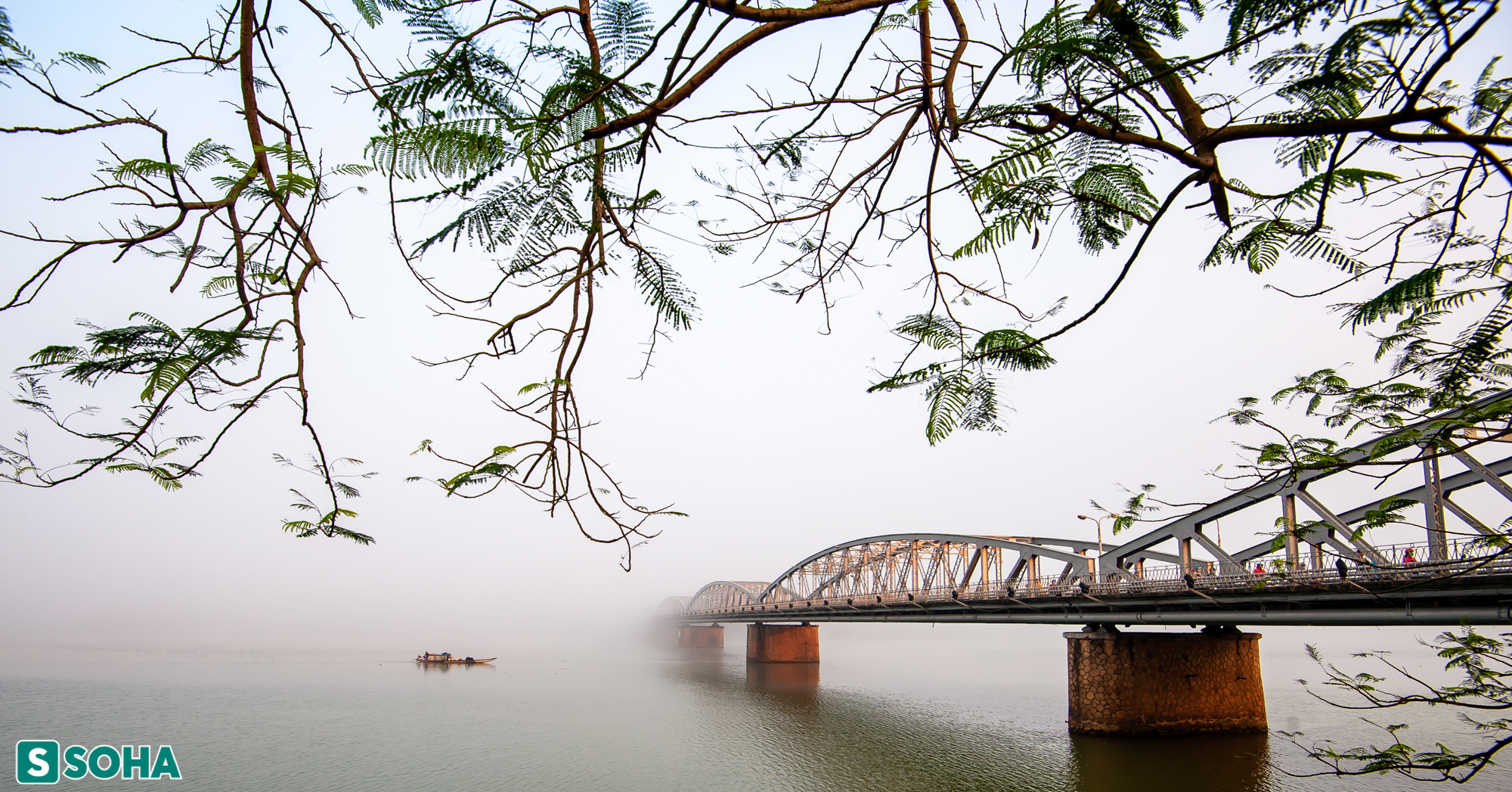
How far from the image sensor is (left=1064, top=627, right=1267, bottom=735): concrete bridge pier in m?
24.0

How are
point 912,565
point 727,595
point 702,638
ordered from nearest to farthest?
1. point 912,565
2. point 727,595
3. point 702,638

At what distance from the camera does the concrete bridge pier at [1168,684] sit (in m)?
24.0

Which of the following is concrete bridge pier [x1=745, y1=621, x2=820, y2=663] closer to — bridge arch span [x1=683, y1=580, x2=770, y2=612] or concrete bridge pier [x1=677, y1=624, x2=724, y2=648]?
bridge arch span [x1=683, y1=580, x2=770, y2=612]

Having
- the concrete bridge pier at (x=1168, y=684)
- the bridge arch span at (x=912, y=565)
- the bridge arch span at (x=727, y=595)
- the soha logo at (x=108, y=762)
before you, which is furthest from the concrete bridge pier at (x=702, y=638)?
the soha logo at (x=108, y=762)

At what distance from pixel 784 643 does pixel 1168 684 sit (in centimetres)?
3932

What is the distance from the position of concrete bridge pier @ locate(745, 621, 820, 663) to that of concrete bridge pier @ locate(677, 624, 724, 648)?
122ft

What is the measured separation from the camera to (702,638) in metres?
98.3

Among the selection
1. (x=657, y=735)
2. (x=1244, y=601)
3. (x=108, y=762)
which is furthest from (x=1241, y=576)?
(x=108, y=762)

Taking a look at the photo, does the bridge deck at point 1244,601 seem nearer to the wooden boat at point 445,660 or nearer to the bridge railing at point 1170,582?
the bridge railing at point 1170,582

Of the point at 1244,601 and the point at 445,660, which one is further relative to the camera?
the point at 445,660

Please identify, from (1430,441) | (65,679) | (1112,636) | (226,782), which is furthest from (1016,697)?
(65,679)

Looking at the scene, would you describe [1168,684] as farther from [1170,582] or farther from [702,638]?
[702,638]

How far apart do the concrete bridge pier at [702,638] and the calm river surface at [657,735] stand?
46.9 m

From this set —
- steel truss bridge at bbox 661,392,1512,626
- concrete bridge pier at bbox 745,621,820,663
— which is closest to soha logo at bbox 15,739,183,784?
steel truss bridge at bbox 661,392,1512,626
